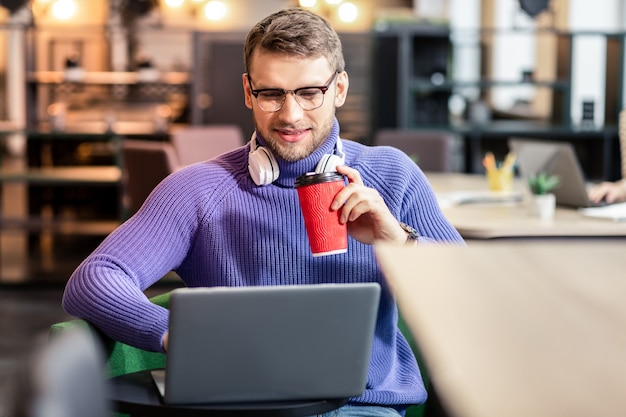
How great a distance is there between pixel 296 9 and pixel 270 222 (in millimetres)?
442

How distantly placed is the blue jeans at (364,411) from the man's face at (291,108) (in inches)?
20.5

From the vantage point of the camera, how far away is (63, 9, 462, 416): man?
1.93 m

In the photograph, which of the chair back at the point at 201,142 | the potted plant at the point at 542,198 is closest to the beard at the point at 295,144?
the potted plant at the point at 542,198

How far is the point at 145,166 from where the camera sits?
4.90 m

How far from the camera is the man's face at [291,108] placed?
1963mm

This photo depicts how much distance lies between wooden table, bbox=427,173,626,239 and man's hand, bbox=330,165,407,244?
3.99ft

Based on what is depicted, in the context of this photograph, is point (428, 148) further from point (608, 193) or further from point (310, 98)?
point (310, 98)

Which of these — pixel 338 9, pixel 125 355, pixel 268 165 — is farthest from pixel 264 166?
pixel 338 9

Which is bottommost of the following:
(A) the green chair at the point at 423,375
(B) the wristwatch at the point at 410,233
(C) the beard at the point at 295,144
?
(A) the green chair at the point at 423,375

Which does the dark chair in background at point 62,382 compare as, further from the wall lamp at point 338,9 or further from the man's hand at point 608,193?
the wall lamp at point 338,9

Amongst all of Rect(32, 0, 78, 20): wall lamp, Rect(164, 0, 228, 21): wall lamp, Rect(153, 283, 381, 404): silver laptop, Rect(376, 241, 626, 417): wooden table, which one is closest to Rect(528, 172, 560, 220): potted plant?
Rect(153, 283, 381, 404): silver laptop

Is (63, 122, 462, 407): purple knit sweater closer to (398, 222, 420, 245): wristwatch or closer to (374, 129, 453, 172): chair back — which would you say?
(398, 222, 420, 245): wristwatch

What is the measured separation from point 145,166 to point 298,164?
2.97 meters

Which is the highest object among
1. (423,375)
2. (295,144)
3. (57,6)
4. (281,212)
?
(57,6)
